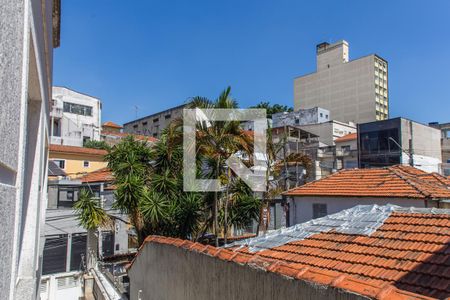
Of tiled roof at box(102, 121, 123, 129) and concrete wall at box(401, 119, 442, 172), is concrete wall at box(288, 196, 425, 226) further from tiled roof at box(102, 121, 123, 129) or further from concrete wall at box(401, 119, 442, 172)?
tiled roof at box(102, 121, 123, 129)

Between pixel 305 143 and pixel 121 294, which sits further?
pixel 305 143

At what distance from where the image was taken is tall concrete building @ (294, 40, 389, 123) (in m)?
60.8

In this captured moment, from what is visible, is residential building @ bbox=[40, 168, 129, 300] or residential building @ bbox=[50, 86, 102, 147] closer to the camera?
residential building @ bbox=[40, 168, 129, 300]

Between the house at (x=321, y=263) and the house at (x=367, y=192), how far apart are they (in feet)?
12.8

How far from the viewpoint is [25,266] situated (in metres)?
3.36

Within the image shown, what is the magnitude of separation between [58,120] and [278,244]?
39.4 metres

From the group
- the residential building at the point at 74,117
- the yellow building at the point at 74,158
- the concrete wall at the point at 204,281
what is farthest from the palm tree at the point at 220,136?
the residential building at the point at 74,117

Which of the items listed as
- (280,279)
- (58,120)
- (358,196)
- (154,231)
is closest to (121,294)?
(154,231)

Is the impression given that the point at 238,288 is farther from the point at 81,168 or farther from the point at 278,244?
the point at 81,168

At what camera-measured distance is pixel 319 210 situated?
50.1 ft

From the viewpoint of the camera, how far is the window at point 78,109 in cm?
4567

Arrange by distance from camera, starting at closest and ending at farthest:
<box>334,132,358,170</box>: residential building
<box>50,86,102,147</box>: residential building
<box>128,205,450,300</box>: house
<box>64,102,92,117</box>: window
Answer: <box>128,205,450,300</box>: house < <box>50,86,102,147</box>: residential building < <box>334,132,358,170</box>: residential building < <box>64,102,92,117</box>: window

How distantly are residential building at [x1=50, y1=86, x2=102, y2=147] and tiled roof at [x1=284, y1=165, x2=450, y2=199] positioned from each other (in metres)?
33.2

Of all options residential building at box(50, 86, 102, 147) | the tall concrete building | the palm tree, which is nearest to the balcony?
residential building at box(50, 86, 102, 147)
